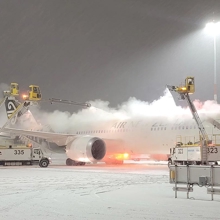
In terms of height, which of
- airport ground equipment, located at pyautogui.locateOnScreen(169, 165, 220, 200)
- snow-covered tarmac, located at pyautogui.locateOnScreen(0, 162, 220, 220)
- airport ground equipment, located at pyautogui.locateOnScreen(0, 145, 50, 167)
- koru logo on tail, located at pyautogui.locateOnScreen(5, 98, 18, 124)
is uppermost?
koru logo on tail, located at pyautogui.locateOnScreen(5, 98, 18, 124)

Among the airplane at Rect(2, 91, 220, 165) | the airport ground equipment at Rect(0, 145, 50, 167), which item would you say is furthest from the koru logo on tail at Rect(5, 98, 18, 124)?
the airport ground equipment at Rect(0, 145, 50, 167)

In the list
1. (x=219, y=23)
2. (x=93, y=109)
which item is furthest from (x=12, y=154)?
(x=219, y=23)

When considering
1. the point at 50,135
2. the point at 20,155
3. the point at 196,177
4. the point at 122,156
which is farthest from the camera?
the point at 122,156

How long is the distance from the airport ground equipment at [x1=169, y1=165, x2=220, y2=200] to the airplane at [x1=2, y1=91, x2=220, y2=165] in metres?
10.9

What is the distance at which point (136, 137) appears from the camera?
83.4 ft

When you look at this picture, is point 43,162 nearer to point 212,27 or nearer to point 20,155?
point 20,155

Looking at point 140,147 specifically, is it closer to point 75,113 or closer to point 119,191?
point 75,113

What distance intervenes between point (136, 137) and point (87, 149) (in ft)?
12.5

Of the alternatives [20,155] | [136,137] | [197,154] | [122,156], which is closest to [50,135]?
[20,155]

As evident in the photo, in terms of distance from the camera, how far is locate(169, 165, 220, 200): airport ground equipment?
9734 mm

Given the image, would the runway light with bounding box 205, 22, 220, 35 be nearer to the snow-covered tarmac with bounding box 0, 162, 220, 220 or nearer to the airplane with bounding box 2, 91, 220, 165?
the airplane with bounding box 2, 91, 220, 165

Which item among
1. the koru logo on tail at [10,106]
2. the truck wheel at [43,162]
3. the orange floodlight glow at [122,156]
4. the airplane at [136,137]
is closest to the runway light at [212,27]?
the airplane at [136,137]

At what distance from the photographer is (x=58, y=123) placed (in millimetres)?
34719

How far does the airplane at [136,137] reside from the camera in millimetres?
22094
